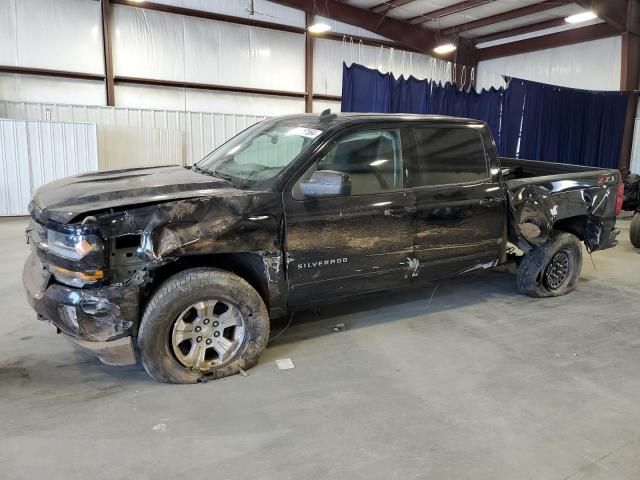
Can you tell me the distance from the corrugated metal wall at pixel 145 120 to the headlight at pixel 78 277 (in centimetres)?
804

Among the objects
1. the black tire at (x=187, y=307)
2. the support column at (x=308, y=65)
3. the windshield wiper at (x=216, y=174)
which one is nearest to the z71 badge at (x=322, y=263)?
the black tire at (x=187, y=307)

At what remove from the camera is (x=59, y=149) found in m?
9.66

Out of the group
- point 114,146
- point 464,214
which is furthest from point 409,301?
point 114,146

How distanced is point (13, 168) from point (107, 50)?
343cm

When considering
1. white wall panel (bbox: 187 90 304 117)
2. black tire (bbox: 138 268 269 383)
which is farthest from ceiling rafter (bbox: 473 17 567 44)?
black tire (bbox: 138 268 269 383)

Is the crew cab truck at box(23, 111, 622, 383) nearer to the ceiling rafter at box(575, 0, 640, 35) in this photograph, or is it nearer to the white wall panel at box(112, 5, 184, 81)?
the white wall panel at box(112, 5, 184, 81)

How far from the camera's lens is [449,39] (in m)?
15.5

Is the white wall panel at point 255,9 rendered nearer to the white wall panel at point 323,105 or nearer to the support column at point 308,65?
the support column at point 308,65

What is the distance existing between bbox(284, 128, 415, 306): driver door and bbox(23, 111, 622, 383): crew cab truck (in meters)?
0.01

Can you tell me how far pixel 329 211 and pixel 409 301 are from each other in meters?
1.86

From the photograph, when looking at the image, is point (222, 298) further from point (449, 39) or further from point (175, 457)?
point (449, 39)

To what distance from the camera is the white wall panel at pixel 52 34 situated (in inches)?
401

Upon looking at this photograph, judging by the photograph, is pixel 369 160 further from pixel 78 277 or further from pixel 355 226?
pixel 78 277

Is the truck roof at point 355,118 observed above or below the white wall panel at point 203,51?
below
